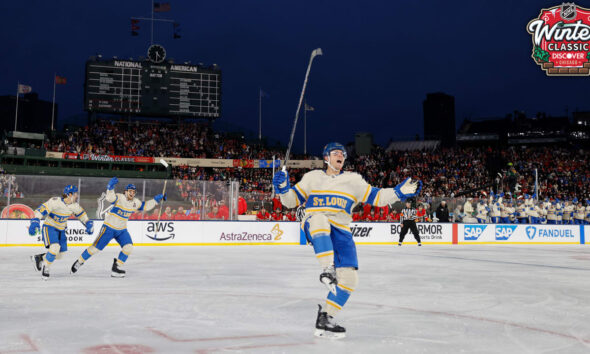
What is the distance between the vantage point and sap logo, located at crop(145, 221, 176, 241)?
66.5 ft

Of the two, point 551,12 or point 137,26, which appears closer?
point 551,12

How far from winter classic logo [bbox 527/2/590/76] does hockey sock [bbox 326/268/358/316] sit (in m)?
27.9

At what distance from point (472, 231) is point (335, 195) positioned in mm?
21108

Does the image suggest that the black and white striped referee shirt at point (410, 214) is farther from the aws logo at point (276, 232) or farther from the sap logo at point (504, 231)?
the sap logo at point (504, 231)

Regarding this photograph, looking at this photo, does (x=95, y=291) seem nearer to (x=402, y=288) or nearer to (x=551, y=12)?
(x=402, y=288)

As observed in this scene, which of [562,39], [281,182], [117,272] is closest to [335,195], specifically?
[281,182]

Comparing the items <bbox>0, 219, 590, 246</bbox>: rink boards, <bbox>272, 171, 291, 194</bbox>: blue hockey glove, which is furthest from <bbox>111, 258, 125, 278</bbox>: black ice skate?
<bbox>0, 219, 590, 246</bbox>: rink boards

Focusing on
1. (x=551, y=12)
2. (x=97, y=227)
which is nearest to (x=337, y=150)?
(x=97, y=227)

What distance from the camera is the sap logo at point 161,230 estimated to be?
20.3m

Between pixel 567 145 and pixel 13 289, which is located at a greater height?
pixel 567 145

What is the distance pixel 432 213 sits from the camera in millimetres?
24625

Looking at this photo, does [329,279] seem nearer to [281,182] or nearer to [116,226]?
[281,182]

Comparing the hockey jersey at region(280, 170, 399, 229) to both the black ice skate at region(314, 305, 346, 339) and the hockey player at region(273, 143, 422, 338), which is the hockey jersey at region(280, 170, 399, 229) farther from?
the black ice skate at region(314, 305, 346, 339)

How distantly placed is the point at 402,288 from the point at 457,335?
369 centimetres
